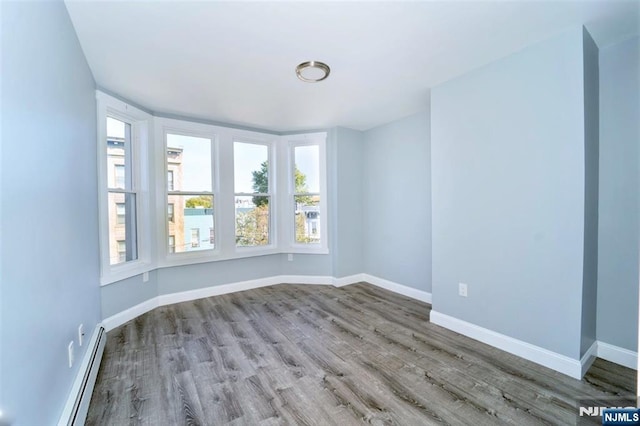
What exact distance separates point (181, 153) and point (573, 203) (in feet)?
13.7

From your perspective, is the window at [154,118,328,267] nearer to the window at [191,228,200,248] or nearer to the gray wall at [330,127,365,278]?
the window at [191,228,200,248]

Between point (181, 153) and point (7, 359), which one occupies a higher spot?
point (181, 153)

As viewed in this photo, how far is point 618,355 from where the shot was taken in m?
2.15

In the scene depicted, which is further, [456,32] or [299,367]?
[299,367]

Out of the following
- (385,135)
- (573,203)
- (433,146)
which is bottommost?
(573,203)

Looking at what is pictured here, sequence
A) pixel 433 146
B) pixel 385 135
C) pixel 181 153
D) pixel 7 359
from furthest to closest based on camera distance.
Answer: pixel 385 135, pixel 181 153, pixel 433 146, pixel 7 359

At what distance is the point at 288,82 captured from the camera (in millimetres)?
2752

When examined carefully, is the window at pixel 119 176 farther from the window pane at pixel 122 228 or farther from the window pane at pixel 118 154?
the window pane at pixel 122 228

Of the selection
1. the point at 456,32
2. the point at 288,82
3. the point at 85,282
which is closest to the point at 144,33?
the point at 288,82

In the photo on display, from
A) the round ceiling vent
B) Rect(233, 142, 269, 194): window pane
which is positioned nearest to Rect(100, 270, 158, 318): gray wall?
Rect(233, 142, 269, 194): window pane

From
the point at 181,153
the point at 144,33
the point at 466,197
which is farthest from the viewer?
the point at 181,153

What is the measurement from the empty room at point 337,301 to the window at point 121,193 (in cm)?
2

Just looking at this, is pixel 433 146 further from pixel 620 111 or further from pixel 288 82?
pixel 288 82

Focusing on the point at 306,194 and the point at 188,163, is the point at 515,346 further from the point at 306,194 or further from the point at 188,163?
the point at 188,163
